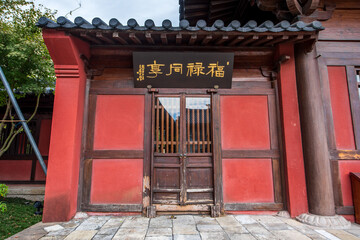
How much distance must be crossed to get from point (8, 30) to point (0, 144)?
3693 millimetres

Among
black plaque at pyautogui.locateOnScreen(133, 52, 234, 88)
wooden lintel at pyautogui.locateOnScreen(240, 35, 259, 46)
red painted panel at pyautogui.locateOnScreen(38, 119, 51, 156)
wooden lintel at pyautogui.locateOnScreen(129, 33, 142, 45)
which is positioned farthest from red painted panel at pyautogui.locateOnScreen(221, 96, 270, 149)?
red painted panel at pyautogui.locateOnScreen(38, 119, 51, 156)

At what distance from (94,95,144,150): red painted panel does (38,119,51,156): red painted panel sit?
10.8 feet

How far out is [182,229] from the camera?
3.38 meters

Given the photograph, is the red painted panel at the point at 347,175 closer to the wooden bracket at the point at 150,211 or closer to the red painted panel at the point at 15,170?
the wooden bracket at the point at 150,211

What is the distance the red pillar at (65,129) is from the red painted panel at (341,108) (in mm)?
5513

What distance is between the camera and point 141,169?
14.0 ft

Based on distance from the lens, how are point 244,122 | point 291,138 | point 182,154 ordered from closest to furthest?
point 291,138, point 182,154, point 244,122

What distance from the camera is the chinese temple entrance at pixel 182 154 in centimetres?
422

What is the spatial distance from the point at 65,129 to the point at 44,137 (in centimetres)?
334

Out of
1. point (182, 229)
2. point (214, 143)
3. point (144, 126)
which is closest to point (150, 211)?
point (182, 229)

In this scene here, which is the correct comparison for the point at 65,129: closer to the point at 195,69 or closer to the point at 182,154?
the point at 182,154

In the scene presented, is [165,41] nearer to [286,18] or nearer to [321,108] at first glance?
[286,18]

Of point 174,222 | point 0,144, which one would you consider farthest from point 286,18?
point 0,144

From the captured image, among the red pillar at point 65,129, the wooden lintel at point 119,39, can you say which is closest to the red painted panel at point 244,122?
the wooden lintel at point 119,39
